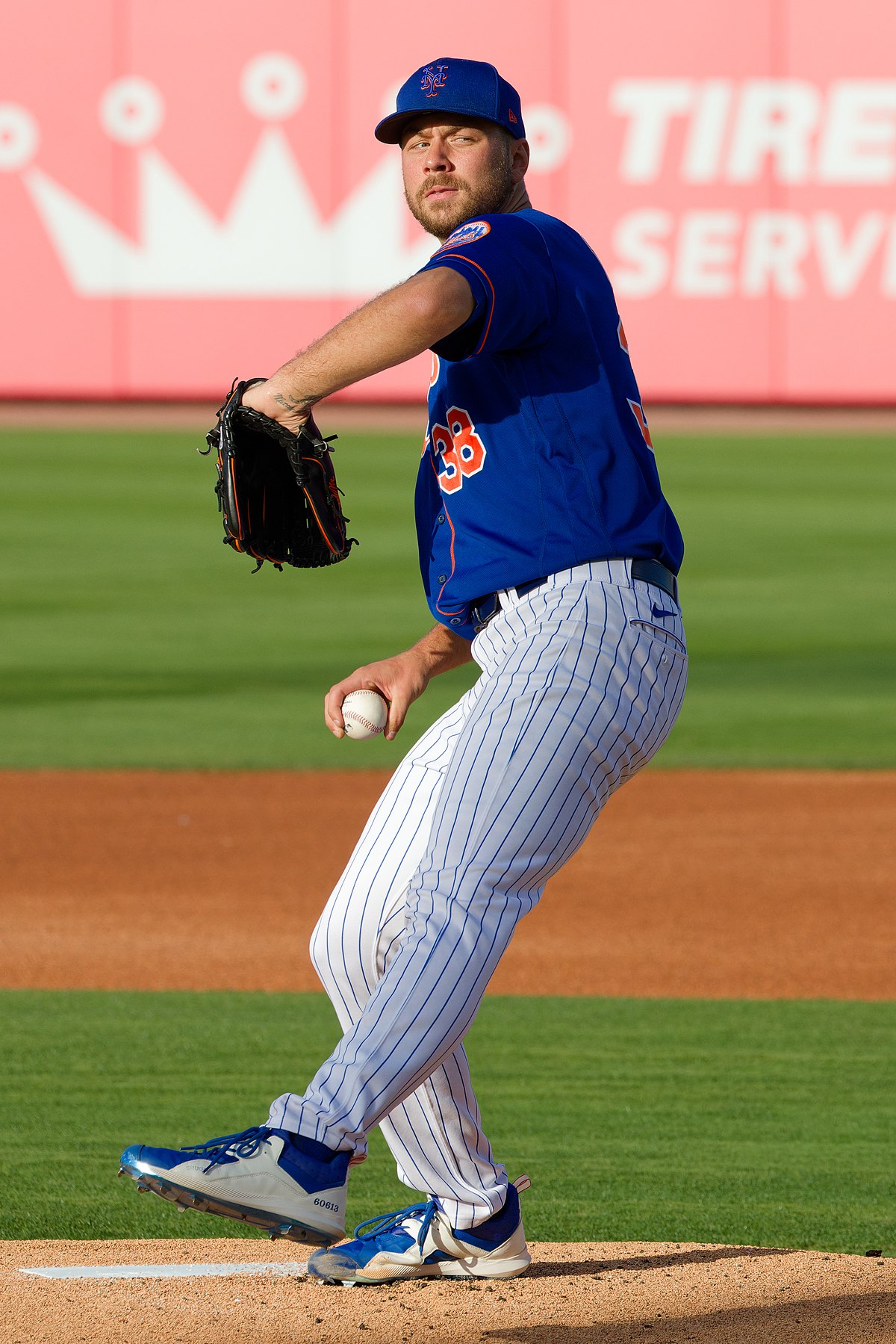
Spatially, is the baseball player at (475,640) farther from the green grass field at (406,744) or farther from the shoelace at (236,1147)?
the green grass field at (406,744)

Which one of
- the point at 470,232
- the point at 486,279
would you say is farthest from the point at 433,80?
the point at 486,279

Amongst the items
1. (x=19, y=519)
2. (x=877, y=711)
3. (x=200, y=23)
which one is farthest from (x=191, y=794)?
(x=200, y=23)

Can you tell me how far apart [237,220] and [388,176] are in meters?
1.81

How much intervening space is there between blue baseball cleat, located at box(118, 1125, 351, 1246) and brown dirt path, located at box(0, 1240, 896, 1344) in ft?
2.13

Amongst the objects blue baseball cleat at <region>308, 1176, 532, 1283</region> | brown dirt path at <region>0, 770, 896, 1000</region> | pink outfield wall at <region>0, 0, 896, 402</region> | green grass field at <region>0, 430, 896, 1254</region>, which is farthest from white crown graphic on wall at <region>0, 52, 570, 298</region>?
blue baseball cleat at <region>308, 1176, 532, 1283</region>

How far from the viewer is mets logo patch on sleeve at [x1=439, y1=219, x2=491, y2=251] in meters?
2.89

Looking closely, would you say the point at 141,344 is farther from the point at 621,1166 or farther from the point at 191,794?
the point at 621,1166

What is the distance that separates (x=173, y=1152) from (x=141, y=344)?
2108cm

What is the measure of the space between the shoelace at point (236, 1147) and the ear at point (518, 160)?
60.8 inches

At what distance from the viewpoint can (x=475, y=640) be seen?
10.6 ft

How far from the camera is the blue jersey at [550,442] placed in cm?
302

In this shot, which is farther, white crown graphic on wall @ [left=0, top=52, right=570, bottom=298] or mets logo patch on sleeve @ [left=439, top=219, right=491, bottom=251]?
white crown graphic on wall @ [left=0, top=52, right=570, bottom=298]

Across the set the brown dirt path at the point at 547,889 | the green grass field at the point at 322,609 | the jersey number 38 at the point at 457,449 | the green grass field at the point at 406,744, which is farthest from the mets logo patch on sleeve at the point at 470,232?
the green grass field at the point at 322,609

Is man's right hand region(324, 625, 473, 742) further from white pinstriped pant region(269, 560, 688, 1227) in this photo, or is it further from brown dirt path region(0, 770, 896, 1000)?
brown dirt path region(0, 770, 896, 1000)
